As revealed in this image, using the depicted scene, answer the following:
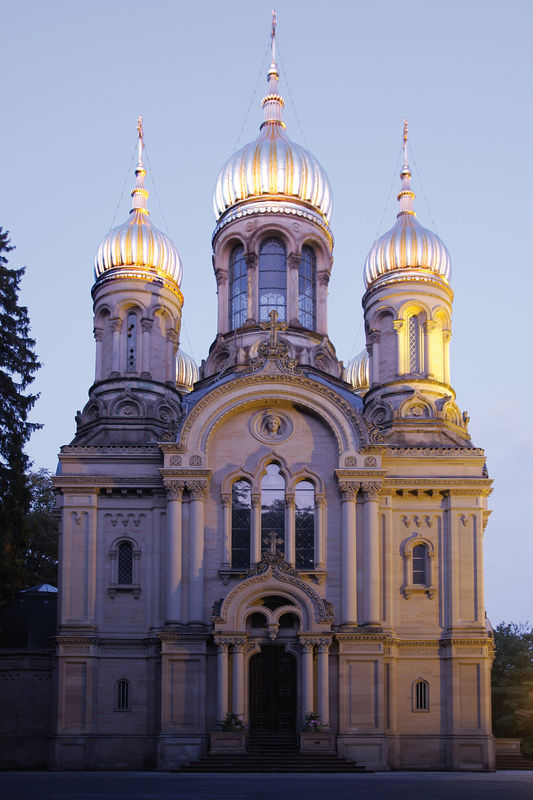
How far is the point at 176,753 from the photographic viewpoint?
3866 centimetres

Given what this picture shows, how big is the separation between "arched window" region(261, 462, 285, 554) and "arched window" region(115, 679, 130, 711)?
6.83 metres

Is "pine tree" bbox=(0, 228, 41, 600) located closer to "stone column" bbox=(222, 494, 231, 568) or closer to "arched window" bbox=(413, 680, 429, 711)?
"stone column" bbox=(222, 494, 231, 568)

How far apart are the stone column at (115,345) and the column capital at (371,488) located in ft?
37.9

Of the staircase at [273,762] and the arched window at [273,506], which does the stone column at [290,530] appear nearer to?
the arched window at [273,506]

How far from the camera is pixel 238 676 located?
129 feet

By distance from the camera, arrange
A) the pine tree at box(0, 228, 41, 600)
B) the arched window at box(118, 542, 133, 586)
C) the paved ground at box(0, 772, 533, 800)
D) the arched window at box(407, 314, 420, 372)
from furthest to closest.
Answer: the arched window at box(407, 314, 420, 372) < the arched window at box(118, 542, 133, 586) < the pine tree at box(0, 228, 41, 600) < the paved ground at box(0, 772, 533, 800)

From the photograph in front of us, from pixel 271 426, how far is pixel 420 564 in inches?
290

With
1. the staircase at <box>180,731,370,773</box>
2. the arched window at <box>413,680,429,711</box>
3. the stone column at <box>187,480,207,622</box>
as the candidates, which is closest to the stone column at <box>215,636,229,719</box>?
the stone column at <box>187,480,207,622</box>

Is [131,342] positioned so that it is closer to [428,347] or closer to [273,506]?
[273,506]

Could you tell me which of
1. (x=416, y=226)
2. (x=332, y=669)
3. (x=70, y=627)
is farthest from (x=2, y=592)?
(x=416, y=226)

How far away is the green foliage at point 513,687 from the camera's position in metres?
48.0

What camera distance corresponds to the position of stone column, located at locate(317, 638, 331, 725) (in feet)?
128

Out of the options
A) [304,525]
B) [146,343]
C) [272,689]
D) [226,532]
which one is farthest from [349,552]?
[146,343]

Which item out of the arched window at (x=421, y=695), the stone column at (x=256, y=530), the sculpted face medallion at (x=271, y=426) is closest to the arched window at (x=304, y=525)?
the stone column at (x=256, y=530)
